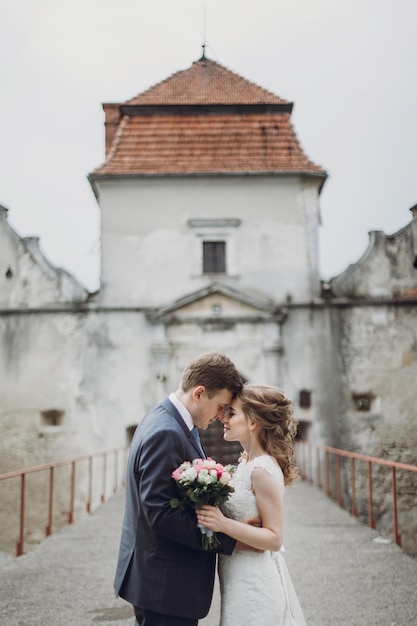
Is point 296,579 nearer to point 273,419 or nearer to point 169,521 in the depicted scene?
point 273,419

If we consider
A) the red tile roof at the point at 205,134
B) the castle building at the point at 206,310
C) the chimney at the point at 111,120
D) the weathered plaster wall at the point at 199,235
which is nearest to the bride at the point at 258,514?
the castle building at the point at 206,310

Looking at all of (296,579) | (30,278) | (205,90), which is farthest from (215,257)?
(296,579)

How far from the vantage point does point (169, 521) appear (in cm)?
293

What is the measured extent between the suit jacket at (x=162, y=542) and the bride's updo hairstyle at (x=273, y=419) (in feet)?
1.27

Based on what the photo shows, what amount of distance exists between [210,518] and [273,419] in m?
0.60

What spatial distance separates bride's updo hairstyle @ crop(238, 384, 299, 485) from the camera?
Result: 3344 millimetres

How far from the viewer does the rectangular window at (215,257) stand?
695 inches

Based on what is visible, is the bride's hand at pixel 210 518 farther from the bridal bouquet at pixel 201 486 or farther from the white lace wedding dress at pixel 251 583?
the white lace wedding dress at pixel 251 583

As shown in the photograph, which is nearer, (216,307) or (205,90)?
(216,307)

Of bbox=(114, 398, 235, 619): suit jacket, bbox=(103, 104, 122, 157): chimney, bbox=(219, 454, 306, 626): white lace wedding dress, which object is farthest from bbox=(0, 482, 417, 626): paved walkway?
bbox=(103, 104, 122, 157): chimney

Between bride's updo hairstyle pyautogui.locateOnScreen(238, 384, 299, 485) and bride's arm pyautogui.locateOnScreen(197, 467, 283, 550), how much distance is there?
0.57ft

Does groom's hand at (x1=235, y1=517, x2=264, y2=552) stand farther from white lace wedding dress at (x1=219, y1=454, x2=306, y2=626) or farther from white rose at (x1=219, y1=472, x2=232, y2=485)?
white rose at (x1=219, y1=472, x2=232, y2=485)

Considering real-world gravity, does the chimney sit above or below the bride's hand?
above

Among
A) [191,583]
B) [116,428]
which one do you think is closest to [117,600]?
[191,583]
